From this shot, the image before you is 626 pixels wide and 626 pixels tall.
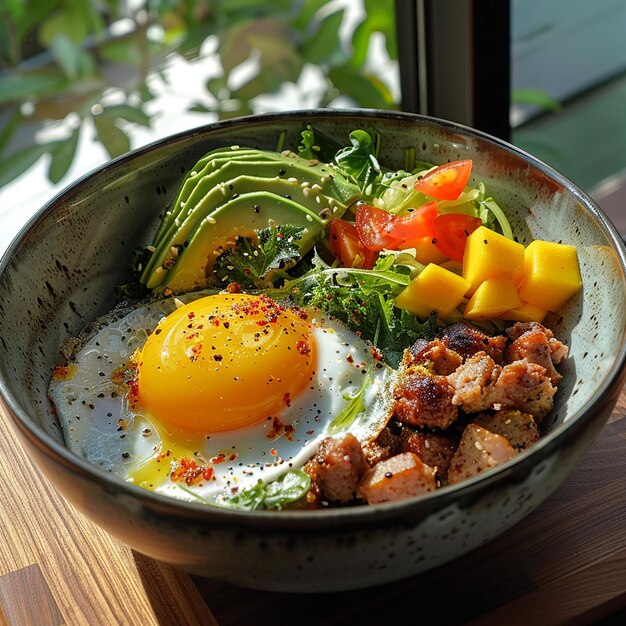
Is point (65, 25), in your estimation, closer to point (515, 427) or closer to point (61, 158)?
point (61, 158)

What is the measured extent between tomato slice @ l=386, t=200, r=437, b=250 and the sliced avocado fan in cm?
17


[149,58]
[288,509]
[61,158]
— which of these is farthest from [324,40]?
[288,509]

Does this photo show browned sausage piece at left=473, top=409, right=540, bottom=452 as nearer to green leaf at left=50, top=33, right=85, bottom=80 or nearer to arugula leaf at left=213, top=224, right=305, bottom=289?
arugula leaf at left=213, top=224, right=305, bottom=289

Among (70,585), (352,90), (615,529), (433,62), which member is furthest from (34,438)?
(352,90)

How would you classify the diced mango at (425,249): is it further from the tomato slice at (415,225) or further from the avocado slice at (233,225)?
the avocado slice at (233,225)

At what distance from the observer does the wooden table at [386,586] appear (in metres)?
1.50

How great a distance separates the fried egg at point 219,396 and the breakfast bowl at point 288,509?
0.32ft

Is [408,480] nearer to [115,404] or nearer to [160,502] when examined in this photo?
[160,502]

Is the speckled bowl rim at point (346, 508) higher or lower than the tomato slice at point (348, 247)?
higher

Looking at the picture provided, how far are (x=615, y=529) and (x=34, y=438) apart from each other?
1.10 metres

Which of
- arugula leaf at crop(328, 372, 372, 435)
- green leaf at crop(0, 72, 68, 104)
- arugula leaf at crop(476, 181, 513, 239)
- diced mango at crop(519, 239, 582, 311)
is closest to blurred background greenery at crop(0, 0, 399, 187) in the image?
green leaf at crop(0, 72, 68, 104)

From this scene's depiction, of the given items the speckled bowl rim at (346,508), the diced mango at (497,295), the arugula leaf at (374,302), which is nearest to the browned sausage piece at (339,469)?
the speckled bowl rim at (346,508)

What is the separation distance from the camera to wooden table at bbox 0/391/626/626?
150 cm

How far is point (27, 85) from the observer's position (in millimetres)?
3920
